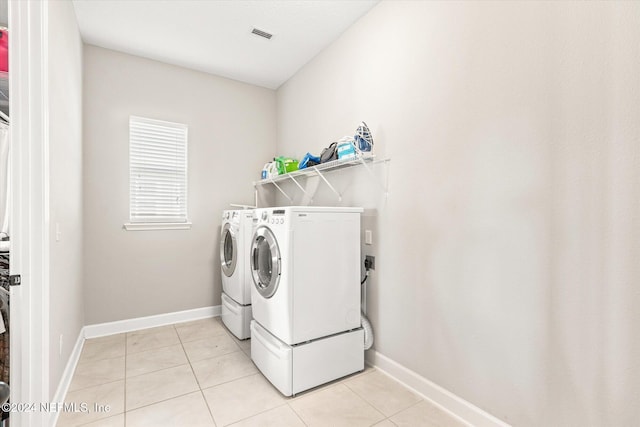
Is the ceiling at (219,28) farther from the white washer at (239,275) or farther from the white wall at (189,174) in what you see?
the white washer at (239,275)

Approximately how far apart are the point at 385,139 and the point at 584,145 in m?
1.18

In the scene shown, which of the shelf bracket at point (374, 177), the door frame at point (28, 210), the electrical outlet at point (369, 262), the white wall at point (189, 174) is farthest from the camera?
the white wall at point (189, 174)

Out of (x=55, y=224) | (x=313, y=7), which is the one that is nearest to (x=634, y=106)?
Answer: (x=313, y=7)

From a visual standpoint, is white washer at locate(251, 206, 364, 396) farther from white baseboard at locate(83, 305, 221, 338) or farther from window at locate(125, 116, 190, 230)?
window at locate(125, 116, 190, 230)

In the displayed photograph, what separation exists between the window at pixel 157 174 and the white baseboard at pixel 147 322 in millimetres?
929

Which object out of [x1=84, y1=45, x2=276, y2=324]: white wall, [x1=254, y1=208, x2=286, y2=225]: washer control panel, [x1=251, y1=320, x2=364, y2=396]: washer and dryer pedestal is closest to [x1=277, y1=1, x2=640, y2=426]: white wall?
[x1=251, y1=320, x2=364, y2=396]: washer and dryer pedestal

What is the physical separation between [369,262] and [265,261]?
31.7 inches

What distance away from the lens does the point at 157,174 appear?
125 inches

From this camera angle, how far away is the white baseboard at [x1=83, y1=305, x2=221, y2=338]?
9.36 ft

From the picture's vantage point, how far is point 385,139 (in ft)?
7.29

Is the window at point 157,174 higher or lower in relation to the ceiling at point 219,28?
lower

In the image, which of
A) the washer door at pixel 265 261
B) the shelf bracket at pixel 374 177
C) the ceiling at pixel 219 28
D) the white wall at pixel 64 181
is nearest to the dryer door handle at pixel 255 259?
the washer door at pixel 265 261

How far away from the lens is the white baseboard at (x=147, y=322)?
2852 millimetres

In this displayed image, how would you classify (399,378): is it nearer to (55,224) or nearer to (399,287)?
(399,287)
